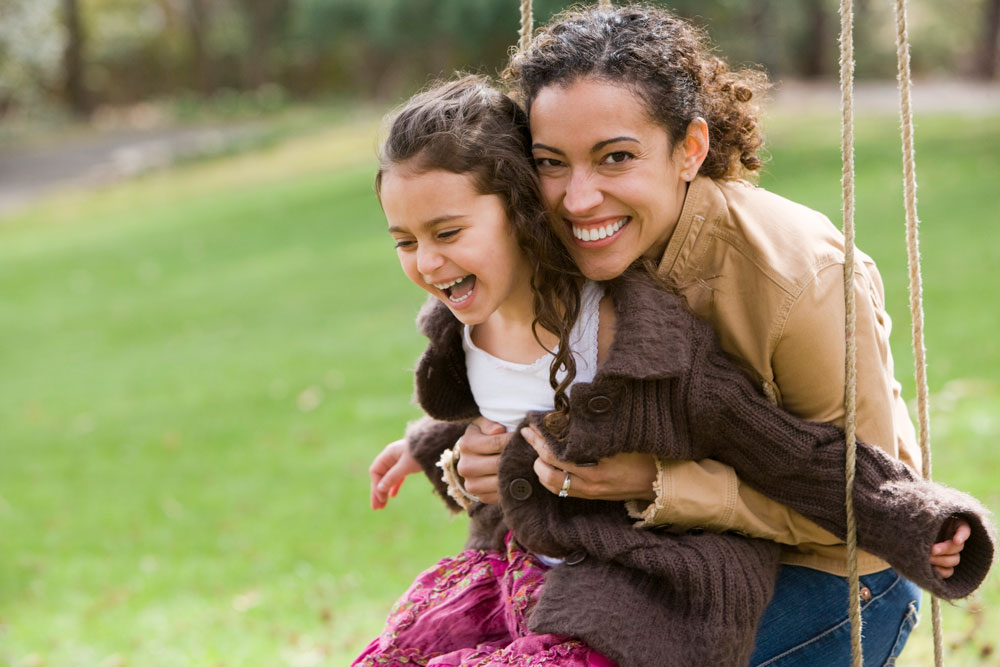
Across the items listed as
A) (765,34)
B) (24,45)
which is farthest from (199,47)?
(765,34)

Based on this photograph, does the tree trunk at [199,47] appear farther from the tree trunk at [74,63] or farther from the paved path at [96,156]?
the paved path at [96,156]

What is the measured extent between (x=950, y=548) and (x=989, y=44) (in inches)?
751

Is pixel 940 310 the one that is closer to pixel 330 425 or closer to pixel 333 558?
pixel 330 425

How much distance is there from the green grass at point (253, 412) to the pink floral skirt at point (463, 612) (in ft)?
7.37

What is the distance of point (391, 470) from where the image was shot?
2.84 metres

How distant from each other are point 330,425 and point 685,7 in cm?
1228

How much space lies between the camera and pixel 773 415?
2178 mm

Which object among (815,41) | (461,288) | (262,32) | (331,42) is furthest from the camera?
(262,32)

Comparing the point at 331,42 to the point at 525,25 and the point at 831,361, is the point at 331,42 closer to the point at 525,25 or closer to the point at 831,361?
the point at 525,25

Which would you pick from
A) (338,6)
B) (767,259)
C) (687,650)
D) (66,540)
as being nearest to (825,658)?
(687,650)

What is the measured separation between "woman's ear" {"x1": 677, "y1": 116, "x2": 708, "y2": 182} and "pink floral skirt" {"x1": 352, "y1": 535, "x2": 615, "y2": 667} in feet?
2.88

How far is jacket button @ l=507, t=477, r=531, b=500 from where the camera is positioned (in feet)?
7.63

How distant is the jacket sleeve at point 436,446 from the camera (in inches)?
110

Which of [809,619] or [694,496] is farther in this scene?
[809,619]
